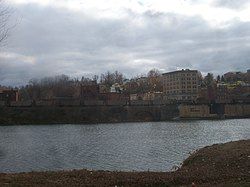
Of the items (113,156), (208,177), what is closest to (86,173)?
(208,177)

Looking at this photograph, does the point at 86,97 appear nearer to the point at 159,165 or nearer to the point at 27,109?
the point at 27,109

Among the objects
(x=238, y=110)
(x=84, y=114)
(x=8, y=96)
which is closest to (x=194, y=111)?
(x=238, y=110)

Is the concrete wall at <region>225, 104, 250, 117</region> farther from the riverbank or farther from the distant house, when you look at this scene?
the riverbank

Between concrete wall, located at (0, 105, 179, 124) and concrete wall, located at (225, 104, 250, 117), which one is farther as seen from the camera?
concrete wall, located at (225, 104, 250, 117)

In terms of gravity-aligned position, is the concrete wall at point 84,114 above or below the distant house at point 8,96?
below

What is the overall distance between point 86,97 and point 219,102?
2487 inches

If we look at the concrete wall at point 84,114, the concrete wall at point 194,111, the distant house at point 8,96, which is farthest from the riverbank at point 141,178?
the distant house at point 8,96

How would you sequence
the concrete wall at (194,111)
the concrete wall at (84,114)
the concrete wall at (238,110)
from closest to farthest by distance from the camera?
the concrete wall at (84,114) → the concrete wall at (194,111) → the concrete wall at (238,110)

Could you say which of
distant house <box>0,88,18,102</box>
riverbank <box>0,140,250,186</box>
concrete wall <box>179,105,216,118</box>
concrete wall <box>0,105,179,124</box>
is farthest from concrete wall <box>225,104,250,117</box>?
riverbank <box>0,140,250,186</box>

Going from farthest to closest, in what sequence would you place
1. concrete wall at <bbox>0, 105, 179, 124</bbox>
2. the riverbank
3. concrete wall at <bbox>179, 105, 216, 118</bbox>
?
concrete wall at <bbox>179, 105, 216, 118</bbox> → concrete wall at <bbox>0, 105, 179, 124</bbox> → the riverbank

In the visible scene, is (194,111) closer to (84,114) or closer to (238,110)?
(238,110)

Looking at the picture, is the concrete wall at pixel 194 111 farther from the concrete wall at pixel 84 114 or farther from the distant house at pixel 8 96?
the distant house at pixel 8 96

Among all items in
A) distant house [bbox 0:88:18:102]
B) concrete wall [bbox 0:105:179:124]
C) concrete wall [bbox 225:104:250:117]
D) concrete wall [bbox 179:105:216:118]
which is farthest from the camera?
concrete wall [bbox 225:104:250:117]

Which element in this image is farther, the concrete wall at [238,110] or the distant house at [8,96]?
the concrete wall at [238,110]
